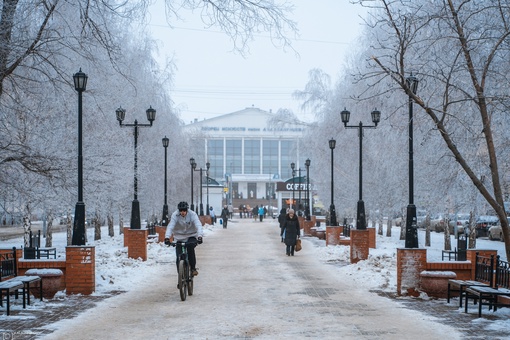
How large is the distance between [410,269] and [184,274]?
439 centimetres

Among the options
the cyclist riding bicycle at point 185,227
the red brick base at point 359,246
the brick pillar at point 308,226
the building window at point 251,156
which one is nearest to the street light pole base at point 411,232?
the cyclist riding bicycle at point 185,227

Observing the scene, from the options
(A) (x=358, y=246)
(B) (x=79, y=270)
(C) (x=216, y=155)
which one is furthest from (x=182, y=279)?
(C) (x=216, y=155)

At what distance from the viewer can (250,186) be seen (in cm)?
12950

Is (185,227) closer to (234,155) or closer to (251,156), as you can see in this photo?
(234,155)

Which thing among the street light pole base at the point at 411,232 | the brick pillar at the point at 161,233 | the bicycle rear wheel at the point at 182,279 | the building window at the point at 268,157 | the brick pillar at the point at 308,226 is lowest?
the brick pillar at the point at 308,226

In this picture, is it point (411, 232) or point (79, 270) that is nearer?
point (79, 270)

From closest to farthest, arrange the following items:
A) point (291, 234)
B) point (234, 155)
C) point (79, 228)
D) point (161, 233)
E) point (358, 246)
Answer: point (79, 228)
point (358, 246)
point (291, 234)
point (161, 233)
point (234, 155)

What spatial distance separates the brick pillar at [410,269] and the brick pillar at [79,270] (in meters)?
5.95

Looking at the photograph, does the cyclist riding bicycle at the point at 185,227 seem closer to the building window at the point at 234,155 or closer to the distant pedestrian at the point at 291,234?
the distant pedestrian at the point at 291,234

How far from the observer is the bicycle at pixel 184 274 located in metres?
12.8

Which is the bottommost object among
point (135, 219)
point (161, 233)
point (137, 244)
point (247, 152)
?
point (161, 233)

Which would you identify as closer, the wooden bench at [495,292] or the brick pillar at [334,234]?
the wooden bench at [495,292]

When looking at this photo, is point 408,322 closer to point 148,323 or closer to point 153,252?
point 148,323

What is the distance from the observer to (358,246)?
20859 mm
